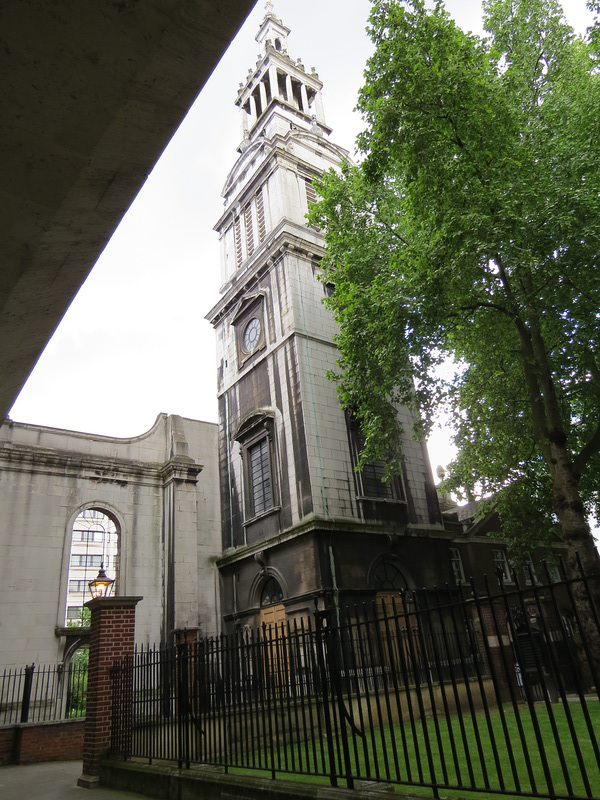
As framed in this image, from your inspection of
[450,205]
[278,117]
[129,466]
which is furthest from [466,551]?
[278,117]

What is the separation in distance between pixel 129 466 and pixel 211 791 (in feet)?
45.6

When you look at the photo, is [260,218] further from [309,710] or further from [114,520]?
[309,710]

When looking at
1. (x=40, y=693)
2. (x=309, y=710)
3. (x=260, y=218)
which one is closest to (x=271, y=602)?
(x=40, y=693)

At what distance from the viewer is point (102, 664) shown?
32.6ft

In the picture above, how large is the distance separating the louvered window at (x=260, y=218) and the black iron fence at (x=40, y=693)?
1703 centimetres

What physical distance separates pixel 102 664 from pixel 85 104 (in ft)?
33.0

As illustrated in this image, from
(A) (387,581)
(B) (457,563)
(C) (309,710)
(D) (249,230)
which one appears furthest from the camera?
(D) (249,230)

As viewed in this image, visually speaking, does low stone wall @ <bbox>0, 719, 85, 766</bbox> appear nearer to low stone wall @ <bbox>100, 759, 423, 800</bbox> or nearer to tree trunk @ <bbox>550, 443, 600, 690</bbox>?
low stone wall @ <bbox>100, 759, 423, 800</bbox>

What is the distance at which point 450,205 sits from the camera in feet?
42.2

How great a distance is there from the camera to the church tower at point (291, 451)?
16891mm

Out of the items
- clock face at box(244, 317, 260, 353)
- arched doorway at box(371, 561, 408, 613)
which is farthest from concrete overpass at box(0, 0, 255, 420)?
clock face at box(244, 317, 260, 353)

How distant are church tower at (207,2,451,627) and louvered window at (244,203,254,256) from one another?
0.25 feet

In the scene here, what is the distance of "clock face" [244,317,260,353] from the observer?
71.5 feet

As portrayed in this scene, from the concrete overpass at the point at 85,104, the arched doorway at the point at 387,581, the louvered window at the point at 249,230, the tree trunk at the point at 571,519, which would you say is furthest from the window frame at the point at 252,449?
the concrete overpass at the point at 85,104
